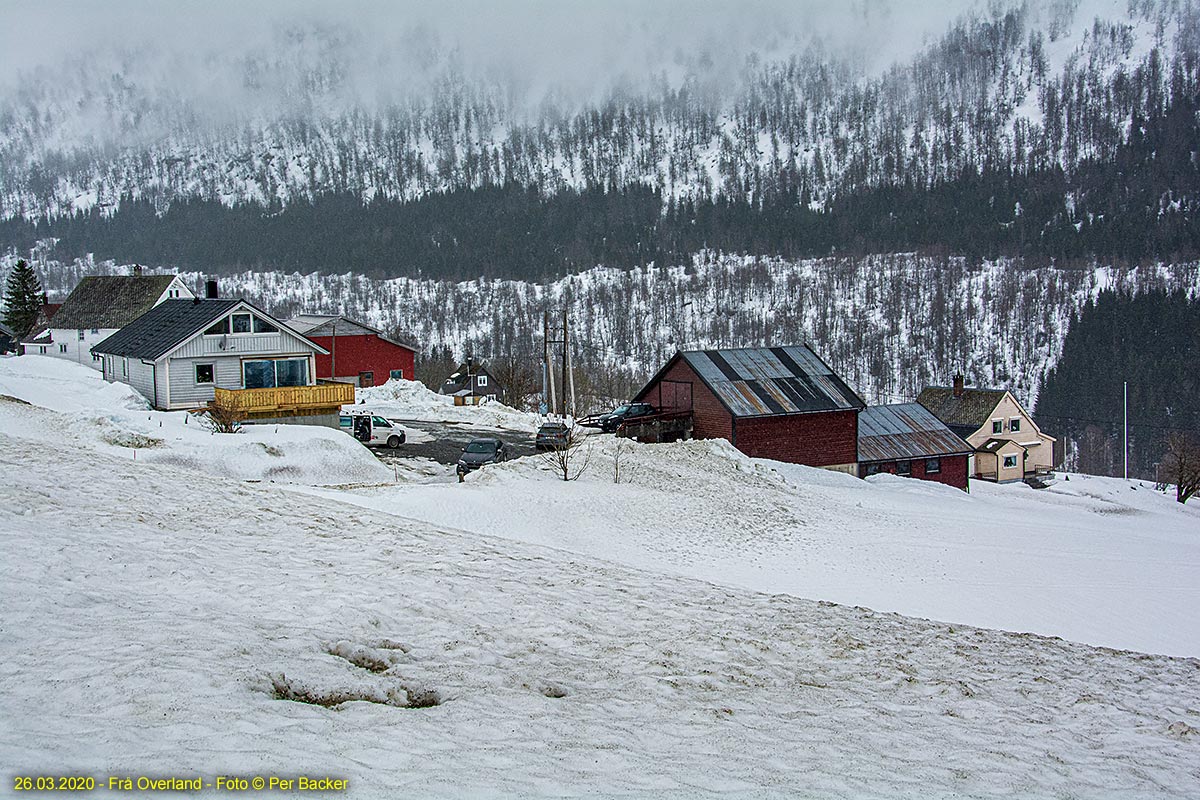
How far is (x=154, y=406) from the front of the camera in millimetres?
42188

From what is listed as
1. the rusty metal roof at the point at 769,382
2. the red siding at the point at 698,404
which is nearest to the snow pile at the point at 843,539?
the red siding at the point at 698,404

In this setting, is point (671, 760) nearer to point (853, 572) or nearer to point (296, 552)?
point (296, 552)

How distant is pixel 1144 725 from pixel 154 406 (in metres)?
41.0

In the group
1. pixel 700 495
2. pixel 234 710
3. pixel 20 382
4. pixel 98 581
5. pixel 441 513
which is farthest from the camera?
pixel 20 382

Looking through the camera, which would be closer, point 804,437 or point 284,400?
point 284,400

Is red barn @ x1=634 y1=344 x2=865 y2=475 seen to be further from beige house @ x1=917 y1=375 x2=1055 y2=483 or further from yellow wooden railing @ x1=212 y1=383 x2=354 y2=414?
beige house @ x1=917 y1=375 x2=1055 y2=483

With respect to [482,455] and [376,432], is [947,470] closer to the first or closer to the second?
[482,455]

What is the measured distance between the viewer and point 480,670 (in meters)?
10.1

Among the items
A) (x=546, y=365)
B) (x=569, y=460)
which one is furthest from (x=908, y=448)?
(x=569, y=460)

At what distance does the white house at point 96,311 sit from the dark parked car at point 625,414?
97.1 feet

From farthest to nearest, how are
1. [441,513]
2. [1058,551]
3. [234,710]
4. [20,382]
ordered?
1. [20,382]
2. [1058,551]
3. [441,513]
4. [234,710]

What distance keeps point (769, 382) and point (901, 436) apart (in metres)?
8.57

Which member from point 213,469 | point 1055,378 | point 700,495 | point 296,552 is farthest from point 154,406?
point 1055,378

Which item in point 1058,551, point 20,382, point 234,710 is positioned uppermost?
point 20,382
